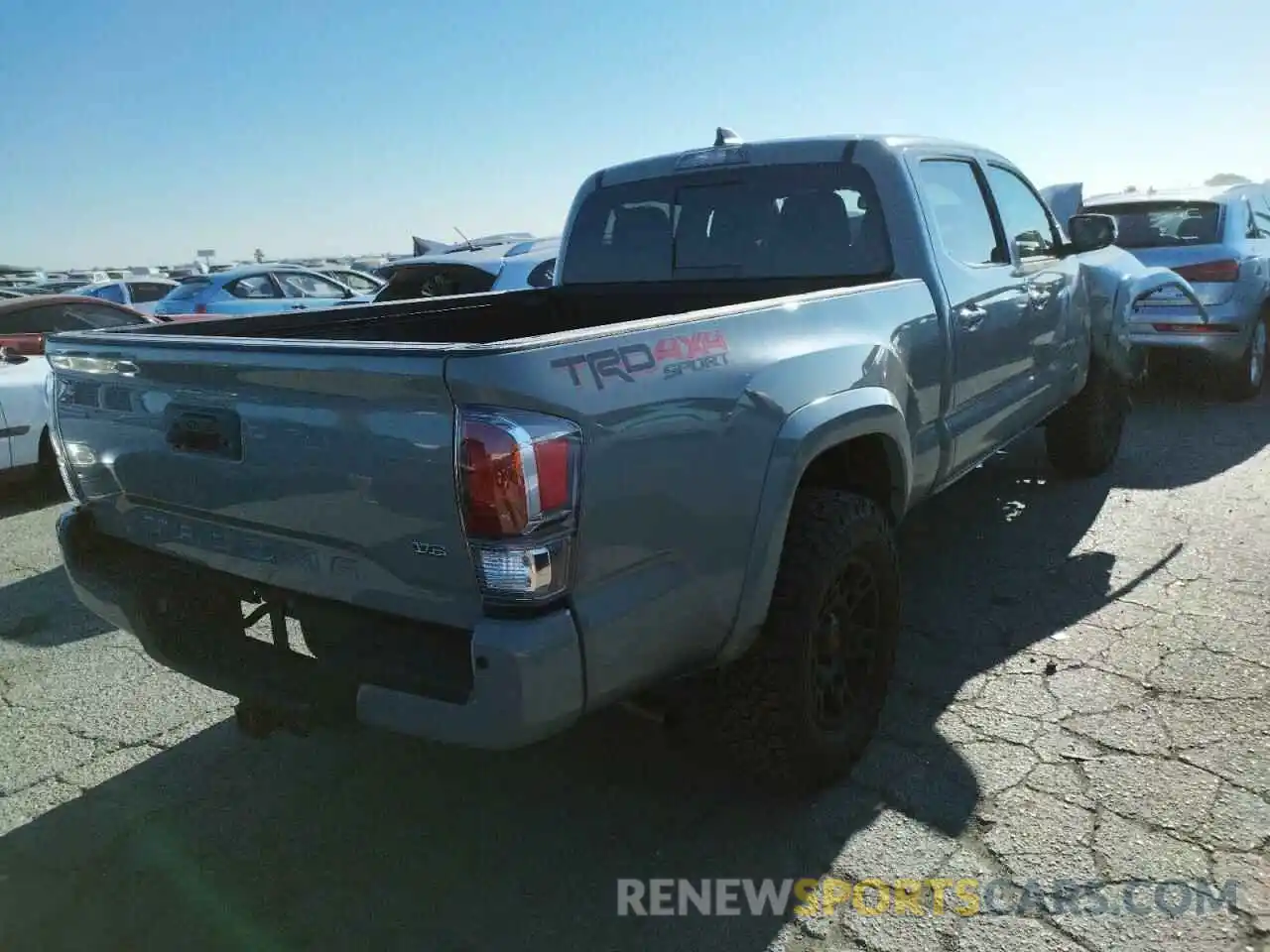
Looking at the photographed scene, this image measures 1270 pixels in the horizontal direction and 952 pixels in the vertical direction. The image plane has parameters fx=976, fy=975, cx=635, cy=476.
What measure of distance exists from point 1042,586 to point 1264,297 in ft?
16.3

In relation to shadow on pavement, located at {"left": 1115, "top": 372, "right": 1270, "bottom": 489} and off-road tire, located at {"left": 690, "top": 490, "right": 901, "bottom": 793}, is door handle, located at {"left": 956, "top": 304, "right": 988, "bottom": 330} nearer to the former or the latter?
off-road tire, located at {"left": 690, "top": 490, "right": 901, "bottom": 793}

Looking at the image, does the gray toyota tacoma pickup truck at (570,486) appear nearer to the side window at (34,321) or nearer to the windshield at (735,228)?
the windshield at (735,228)

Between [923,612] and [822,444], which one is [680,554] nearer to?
[822,444]

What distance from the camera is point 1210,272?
7.55m

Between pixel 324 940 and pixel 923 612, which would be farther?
pixel 923 612

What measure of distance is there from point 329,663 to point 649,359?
3.41 ft

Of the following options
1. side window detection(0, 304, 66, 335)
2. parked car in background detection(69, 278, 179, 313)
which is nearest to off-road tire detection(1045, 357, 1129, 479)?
side window detection(0, 304, 66, 335)

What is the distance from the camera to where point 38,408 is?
652 cm

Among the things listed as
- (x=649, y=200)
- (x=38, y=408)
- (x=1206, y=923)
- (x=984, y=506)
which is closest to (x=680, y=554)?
(x=1206, y=923)

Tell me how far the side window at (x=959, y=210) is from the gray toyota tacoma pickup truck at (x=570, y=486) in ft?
0.14

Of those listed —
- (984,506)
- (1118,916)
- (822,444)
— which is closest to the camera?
Answer: (1118,916)

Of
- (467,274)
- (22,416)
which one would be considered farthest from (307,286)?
(22,416)

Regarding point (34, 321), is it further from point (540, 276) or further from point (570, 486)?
point (570, 486)

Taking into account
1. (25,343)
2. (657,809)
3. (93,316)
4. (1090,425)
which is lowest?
(657,809)
